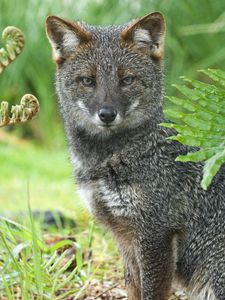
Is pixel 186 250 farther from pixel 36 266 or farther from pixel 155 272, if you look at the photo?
pixel 36 266

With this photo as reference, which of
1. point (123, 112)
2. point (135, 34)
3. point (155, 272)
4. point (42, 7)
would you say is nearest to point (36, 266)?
point (155, 272)

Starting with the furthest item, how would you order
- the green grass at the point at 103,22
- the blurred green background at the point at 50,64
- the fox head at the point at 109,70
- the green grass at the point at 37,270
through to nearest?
the green grass at the point at 103,22
the blurred green background at the point at 50,64
the fox head at the point at 109,70
the green grass at the point at 37,270

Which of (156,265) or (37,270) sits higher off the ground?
(37,270)

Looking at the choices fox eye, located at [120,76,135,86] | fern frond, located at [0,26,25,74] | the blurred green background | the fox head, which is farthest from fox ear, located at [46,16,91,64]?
the blurred green background

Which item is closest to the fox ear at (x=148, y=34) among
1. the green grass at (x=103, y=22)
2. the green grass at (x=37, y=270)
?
the green grass at (x=37, y=270)

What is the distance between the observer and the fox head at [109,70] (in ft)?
15.9

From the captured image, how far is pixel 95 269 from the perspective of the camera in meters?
5.37

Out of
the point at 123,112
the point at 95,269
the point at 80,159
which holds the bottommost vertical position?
the point at 95,269

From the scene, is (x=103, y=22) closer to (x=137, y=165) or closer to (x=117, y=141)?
(x=117, y=141)

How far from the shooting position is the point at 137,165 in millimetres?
4863

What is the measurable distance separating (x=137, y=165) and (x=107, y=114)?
1.25ft

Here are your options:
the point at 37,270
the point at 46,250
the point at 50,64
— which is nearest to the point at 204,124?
the point at 37,270

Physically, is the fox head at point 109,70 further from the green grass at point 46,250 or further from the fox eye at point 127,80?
the green grass at point 46,250

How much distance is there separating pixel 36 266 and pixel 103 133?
95 cm
